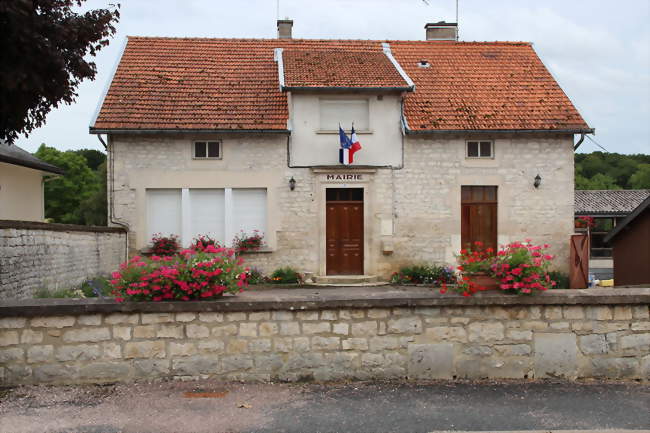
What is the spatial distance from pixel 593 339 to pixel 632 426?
142 centimetres

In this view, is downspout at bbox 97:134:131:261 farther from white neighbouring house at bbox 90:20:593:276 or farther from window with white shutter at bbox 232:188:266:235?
window with white shutter at bbox 232:188:266:235

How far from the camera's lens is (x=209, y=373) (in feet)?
20.3

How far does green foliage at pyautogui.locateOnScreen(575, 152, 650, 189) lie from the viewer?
201ft

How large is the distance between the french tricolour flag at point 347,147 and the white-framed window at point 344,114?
643 millimetres

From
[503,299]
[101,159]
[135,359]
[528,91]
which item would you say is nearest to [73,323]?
[135,359]

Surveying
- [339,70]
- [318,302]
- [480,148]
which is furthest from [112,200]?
[318,302]


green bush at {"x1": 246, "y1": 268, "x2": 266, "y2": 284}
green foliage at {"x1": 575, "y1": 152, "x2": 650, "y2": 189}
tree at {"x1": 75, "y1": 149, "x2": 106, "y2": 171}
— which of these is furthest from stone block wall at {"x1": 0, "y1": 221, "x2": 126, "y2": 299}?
green foliage at {"x1": 575, "y1": 152, "x2": 650, "y2": 189}

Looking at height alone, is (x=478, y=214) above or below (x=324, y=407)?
above

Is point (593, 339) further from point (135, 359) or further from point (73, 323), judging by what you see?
point (73, 323)

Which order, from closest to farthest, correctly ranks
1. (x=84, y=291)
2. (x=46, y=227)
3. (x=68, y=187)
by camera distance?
(x=46, y=227) → (x=84, y=291) → (x=68, y=187)

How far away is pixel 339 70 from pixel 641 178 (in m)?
54.6

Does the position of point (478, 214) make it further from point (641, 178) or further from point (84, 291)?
point (641, 178)

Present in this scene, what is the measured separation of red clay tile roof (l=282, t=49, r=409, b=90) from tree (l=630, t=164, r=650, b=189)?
5143 cm

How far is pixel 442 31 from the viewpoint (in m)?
22.1
